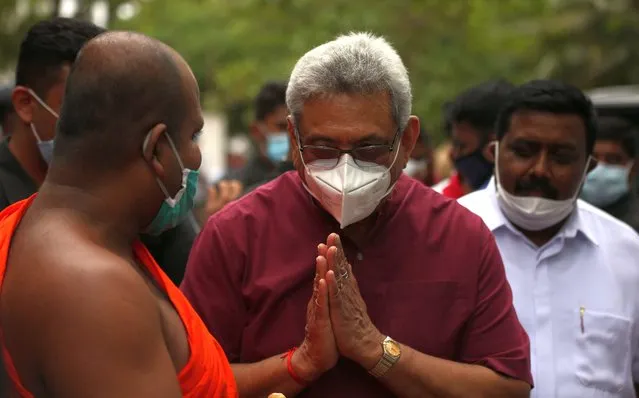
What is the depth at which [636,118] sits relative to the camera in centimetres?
885

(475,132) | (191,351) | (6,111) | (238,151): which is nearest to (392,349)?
(191,351)

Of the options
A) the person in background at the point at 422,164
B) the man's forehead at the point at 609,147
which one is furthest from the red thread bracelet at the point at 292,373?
the person in background at the point at 422,164

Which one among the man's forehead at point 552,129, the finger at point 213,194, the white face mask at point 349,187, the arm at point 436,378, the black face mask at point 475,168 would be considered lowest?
the finger at point 213,194

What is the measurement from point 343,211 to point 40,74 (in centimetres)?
157

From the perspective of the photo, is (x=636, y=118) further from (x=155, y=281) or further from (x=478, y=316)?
(x=155, y=281)

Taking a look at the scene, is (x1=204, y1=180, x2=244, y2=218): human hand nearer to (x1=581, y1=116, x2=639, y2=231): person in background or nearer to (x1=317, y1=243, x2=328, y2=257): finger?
(x1=581, y1=116, x2=639, y2=231): person in background

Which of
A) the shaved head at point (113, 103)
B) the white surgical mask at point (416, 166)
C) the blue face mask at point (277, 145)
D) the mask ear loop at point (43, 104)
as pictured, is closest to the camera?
the shaved head at point (113, 103)

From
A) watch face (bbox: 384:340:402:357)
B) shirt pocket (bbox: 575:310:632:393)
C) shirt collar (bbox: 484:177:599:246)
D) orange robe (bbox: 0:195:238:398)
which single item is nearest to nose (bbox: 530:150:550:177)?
shirt collar (bbox: 484:177:599:246)

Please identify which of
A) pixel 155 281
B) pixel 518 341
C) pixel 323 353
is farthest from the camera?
pixel 518 341

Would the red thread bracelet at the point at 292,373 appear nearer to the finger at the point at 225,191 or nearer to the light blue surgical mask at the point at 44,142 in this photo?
the light blue surgical mask at the point at 44,142

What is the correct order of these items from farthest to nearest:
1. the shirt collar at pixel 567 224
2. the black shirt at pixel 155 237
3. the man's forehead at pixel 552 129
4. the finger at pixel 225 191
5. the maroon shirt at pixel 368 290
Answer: the finger at pixel 225 191, the man's forehead at pixel 552 129, the shirt collar at pixel 567 224, the black shirt at pixel 155 237, the maroon shirt at pixel 368 290

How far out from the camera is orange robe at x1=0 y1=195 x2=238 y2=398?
8.92 feet

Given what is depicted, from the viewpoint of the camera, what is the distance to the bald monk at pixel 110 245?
2.54 metres

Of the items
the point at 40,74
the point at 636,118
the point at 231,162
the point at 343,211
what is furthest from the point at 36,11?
the point at 343,211
